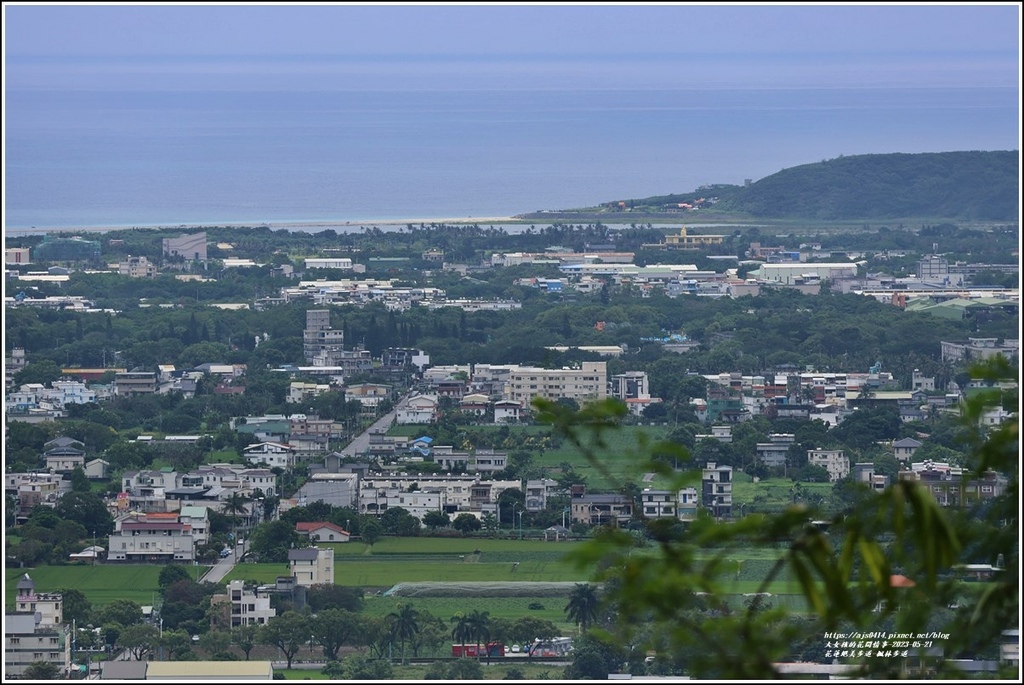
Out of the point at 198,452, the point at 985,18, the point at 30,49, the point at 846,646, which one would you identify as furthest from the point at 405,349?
the point at 30,49

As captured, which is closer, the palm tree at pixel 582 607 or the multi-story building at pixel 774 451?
the palm tree at pixel 582 607

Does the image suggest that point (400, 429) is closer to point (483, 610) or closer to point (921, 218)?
point (483, 610)

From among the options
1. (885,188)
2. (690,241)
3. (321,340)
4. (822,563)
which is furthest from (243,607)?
(885,188)

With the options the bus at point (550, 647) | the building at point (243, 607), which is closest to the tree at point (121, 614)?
the building at point (243, 607)

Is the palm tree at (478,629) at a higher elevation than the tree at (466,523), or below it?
higher

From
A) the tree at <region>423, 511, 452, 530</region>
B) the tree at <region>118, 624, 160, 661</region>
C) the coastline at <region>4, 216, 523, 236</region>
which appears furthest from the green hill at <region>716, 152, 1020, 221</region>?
the tree at <region>118, 624, 160, 661</region>

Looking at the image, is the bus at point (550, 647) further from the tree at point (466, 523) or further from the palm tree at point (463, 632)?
the tree at point (466, 523)
